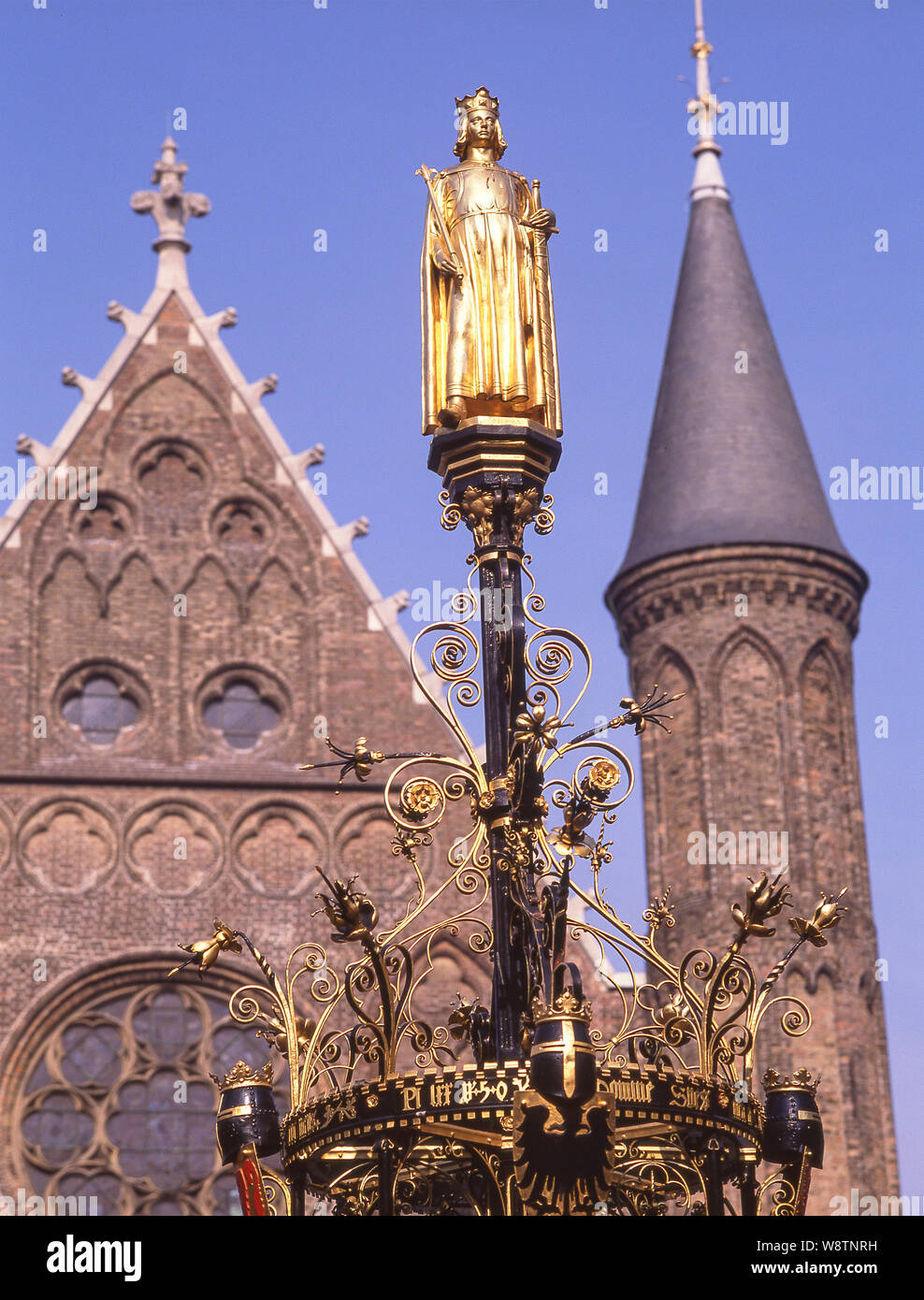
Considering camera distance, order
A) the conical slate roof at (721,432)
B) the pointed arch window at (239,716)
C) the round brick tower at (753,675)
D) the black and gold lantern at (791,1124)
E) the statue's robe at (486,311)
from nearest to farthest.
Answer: the black and gold lantern at (791,1124) → the statue's robe at (486,311) → the round brick tower at (753,675) → the pointed arch window at (239,716) → the conical slate roof at (721,432)

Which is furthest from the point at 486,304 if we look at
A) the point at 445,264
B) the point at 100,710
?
the point at 100,710

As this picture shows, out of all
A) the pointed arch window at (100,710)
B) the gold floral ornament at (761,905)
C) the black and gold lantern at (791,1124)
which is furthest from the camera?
the pointed arch window at (100,710)

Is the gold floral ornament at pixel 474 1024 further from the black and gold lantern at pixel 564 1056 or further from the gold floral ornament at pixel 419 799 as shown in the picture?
the black and gold lantern at pixel 564 1056

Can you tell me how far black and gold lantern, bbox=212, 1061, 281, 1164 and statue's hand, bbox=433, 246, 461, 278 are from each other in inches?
97.1

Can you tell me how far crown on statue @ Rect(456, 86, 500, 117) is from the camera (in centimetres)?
797

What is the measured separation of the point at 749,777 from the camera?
82.6 feet

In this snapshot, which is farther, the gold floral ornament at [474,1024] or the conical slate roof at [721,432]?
the conical slate roof at [721,432]

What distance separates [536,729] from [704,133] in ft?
76.6

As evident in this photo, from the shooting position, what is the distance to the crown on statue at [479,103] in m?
7.97

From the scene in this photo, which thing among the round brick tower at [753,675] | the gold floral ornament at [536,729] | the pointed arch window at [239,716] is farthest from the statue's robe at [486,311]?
the pointed arch window at [239,716]

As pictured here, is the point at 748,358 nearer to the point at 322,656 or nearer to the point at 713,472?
the point at 713,472

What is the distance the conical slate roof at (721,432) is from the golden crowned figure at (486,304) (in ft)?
60.3

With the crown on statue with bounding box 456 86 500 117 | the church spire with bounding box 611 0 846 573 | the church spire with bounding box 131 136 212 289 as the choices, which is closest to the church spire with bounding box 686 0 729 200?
the church spire with bounding box 611 0 846 573

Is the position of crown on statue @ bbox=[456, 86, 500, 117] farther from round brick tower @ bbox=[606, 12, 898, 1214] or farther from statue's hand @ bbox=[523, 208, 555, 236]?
round brick tower @ bbox=[606, 12, 898, 1214]
